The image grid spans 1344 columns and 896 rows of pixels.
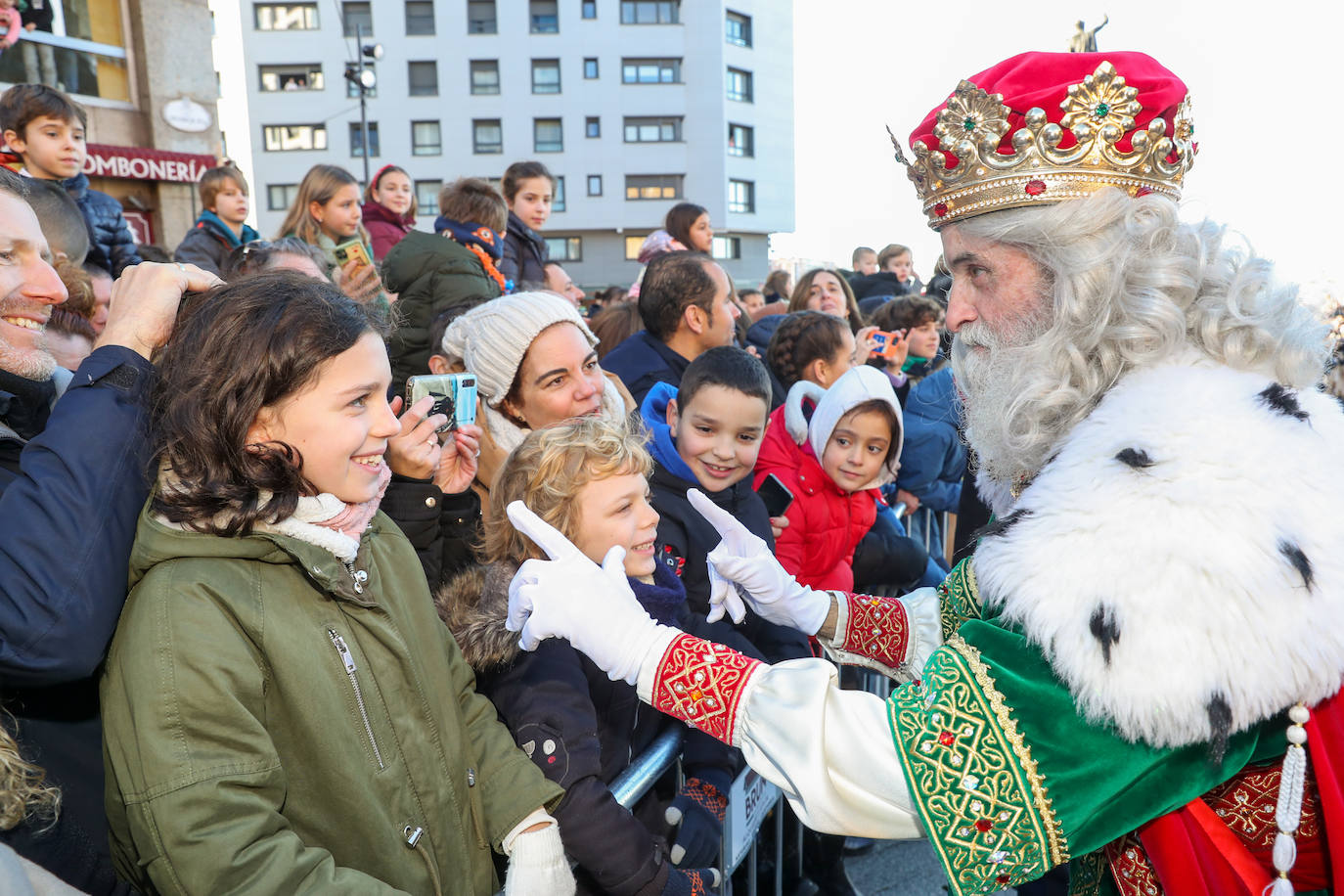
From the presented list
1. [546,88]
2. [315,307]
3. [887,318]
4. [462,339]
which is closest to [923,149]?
[315,307]

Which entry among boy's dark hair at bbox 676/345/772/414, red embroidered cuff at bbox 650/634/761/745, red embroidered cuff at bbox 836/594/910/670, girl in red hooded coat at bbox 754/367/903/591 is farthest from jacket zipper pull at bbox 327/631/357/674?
girl in red hooded coat at bbox 754/367/903/591

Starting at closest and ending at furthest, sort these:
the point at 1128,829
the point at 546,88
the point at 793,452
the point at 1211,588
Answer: the point at 1211,588 → the point at 1128,829 → the point at 793,452 → the point at 546,88

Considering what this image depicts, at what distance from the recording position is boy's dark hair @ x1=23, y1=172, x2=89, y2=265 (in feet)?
9.77

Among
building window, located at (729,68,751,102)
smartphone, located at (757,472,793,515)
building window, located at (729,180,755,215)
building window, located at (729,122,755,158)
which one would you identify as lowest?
smartphone, located at (757,472,793,515)

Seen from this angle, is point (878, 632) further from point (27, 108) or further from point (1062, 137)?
point (27, 108)

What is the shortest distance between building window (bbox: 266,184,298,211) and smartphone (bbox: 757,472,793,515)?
43004 millimetres

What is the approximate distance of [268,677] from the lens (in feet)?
5.33

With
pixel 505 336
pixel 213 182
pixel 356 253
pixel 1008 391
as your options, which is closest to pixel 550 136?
pixel 213 182

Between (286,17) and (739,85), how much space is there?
21579 mm

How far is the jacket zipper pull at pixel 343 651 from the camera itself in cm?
170

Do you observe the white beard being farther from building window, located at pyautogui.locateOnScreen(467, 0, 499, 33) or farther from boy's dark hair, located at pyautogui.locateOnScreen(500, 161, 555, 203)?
building window, located at pyautogui.locateOnScreen(467, 0, 499, 33)

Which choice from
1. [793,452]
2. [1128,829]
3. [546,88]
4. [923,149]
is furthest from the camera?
[546,88]

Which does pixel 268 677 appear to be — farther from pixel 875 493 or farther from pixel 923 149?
pixel 875 493

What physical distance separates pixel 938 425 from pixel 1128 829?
3.92 meters
